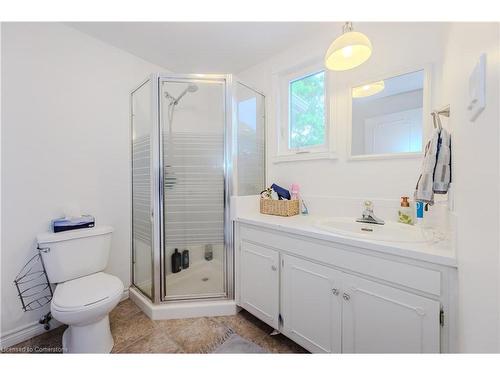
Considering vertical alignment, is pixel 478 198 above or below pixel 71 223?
above

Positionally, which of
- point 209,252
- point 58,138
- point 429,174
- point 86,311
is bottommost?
point 86,311

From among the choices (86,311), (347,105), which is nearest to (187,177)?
(86,311)

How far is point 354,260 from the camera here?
3.25 ft

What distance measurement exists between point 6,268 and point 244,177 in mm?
1720

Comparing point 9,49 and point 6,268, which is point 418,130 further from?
point 6,268

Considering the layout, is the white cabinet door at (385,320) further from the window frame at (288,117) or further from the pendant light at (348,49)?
the pendant light at (348,49)

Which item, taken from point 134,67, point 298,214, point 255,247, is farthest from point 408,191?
point 134,67

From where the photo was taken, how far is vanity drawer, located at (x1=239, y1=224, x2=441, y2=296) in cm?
81

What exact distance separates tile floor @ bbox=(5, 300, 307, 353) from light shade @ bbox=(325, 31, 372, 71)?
181 centimetres

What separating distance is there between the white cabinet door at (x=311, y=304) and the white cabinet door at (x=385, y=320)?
5 cm

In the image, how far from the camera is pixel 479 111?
51cm

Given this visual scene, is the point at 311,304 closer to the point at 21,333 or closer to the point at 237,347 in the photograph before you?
the point at 237,347

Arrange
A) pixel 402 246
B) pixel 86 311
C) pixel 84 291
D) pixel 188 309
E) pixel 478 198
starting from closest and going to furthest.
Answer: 1. pixel 478 198
2. pixel 402 246
3. pixel 86 311
4. pixel 84 291
5. pixel 188 309

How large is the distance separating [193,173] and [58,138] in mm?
997
